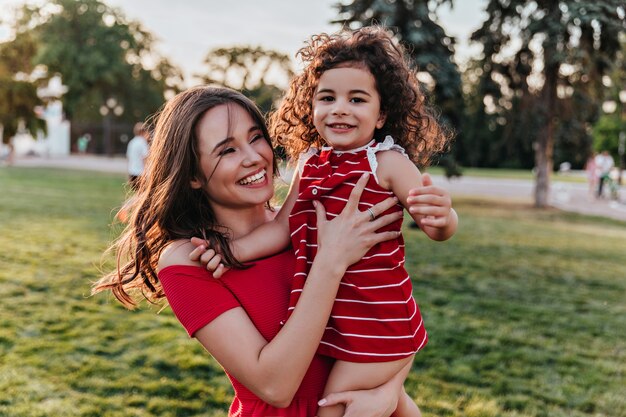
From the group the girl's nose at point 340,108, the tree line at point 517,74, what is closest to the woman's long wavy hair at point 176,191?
the girl's nose at point 340,108

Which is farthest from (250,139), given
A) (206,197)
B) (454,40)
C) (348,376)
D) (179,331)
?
(454,40)

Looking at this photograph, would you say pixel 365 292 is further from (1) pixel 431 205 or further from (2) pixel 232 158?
(2) pixel 232 158

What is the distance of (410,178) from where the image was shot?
181 cm

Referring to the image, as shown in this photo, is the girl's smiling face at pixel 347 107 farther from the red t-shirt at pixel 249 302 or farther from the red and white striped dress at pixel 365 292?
the red t-shirt at pixel 249 302

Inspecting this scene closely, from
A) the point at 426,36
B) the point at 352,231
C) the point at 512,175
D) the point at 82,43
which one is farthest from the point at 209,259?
the point at 512,175

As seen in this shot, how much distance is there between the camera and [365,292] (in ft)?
5.70

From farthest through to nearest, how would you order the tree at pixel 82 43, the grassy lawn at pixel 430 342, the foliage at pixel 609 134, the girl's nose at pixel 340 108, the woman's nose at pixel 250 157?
the foliage at pixel 609 134 → the tree at pixel 82 43 → the grassy lawn at pixel 430 342 → the girl's nose at pixel 340 108 → the woman's nose at pixel 250 157

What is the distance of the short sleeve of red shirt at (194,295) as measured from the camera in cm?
164

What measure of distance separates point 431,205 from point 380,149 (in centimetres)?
28

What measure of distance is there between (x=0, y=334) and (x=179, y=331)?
4.56 feet

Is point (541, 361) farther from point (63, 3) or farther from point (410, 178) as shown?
point (63, 3)

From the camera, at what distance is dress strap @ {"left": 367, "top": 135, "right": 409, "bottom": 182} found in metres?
1.85

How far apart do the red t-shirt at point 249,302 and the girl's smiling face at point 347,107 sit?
43cm

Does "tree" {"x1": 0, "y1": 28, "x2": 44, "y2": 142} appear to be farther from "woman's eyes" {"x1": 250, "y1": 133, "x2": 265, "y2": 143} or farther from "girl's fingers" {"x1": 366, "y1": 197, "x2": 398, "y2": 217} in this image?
"girl's fingers" {"x1": 366, "y1": 197, "x2": 398, "y2": 217}
